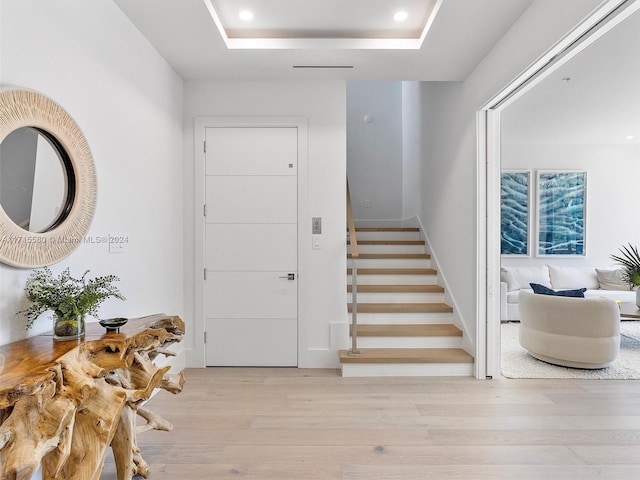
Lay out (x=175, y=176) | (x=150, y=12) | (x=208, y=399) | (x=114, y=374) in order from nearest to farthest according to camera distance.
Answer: (x=114, y=374)
(x=150, y=12)
(x=208, y=399)
(x=175, y=176)

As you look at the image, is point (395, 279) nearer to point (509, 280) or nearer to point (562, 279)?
point (509, 280)

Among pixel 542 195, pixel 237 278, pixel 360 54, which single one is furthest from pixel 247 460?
pixel 542 195

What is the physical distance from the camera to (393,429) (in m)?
2.47

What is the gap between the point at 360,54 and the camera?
3.13 meters

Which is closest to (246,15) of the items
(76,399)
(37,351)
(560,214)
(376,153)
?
(37,351)

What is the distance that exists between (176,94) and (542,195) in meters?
5.63

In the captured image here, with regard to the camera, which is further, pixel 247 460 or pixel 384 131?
pixel 384 131

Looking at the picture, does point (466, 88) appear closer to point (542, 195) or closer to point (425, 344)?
point (425, 344)

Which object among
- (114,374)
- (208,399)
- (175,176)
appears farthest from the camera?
(175,176)

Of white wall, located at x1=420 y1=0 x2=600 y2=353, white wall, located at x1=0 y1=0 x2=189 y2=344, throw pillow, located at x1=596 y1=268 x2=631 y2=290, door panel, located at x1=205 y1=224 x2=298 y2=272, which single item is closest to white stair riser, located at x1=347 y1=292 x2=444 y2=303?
white wall, located at x1=420 y1=0 x2=600 y2=353

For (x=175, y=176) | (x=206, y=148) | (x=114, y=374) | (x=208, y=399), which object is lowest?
(x=208, y=399)

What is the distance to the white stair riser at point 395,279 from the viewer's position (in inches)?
173

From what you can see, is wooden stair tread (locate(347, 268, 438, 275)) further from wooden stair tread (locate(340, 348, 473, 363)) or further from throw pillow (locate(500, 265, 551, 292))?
throw pillow (locate(500, 265, 551, 292))

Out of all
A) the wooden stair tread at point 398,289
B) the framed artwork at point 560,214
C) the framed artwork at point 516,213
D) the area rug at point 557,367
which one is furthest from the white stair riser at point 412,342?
the framed artwork at point 560,214
